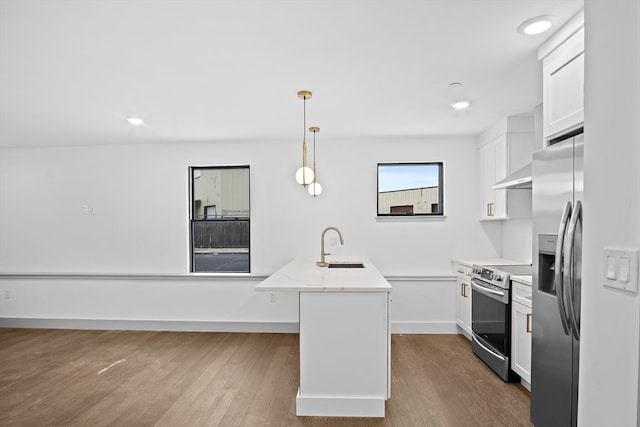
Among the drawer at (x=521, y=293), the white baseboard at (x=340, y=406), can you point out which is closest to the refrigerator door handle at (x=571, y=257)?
the drawer at (x=521, y=293)

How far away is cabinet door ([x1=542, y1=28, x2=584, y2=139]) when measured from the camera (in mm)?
1969

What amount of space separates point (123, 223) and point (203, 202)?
3.61 feet

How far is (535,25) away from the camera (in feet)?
6.55

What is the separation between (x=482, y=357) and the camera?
360 centimetres

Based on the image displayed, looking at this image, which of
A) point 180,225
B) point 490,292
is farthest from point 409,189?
point 180,225

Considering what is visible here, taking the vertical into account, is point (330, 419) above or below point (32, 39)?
below

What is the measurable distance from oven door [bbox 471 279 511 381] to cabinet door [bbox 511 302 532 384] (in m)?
0.05

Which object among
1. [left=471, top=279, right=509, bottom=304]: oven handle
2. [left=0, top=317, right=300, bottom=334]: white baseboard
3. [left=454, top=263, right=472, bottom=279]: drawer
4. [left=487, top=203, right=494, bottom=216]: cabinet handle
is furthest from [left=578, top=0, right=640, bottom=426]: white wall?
[left=0, top=317, right=300, bottom=334]: white baseboard

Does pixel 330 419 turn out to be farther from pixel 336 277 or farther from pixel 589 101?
pixel 589 101

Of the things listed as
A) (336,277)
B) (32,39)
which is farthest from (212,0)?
(336,277)

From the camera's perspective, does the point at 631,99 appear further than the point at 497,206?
No

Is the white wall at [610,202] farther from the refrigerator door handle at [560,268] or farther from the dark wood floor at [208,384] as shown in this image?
the dark wood floor at [208,384]

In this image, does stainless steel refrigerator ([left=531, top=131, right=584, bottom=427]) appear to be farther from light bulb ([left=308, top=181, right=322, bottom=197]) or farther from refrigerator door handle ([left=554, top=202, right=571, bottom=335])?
light bulb ([left=308, top=181, right=322, bottom=197])

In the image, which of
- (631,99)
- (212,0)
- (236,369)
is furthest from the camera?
(236,369)
